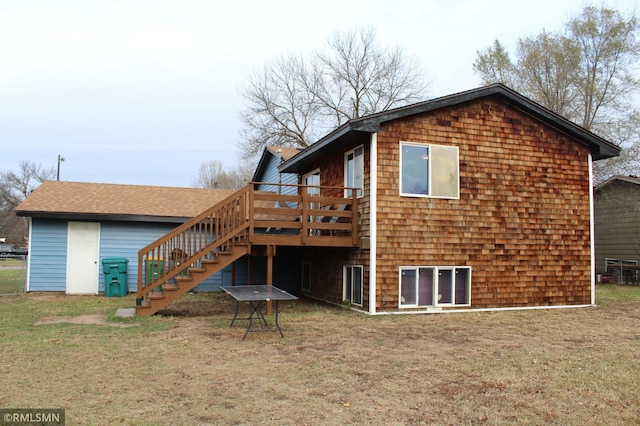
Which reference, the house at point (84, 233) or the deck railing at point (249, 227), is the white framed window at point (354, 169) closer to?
the deck railing at point (249, 227)

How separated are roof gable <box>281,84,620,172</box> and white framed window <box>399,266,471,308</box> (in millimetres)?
3189

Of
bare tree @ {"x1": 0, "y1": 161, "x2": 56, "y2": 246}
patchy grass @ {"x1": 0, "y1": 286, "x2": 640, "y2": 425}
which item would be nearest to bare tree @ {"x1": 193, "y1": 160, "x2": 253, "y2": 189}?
bare tree @ {"x1": 0, "y1": 161, "x2": 56, "y2": 246}

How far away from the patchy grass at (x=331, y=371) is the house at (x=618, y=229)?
38.1ft

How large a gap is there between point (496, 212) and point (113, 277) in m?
10.9

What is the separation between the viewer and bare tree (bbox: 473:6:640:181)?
23.6 meters

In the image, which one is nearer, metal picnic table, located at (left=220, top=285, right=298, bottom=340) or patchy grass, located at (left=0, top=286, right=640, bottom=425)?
patchy grass, located at (left=0, top=286, right=640, bottom=425)

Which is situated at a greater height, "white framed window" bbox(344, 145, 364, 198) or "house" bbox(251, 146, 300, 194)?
"house" bbox(251, 146, 300, 194)

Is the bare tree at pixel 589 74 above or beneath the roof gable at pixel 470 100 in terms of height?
above

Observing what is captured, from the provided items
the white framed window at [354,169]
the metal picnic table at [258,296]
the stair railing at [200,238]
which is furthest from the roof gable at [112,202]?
the metal picnic table at [258,296]

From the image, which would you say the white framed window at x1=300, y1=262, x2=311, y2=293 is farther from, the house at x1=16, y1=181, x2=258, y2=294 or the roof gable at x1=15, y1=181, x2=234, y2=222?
the roof gable at x1=15, y1=181, x2=234, y2=222

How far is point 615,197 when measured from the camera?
2106 centimetres

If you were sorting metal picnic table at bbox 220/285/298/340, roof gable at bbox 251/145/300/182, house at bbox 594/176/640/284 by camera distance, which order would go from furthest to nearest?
house at bbox 594/176/640/284 < roof gable at bbox 251/145/300/182 < metal picnic table at bbox 220/285/298/340

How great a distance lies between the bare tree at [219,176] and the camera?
164 ft

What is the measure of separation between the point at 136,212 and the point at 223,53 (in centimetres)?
588
